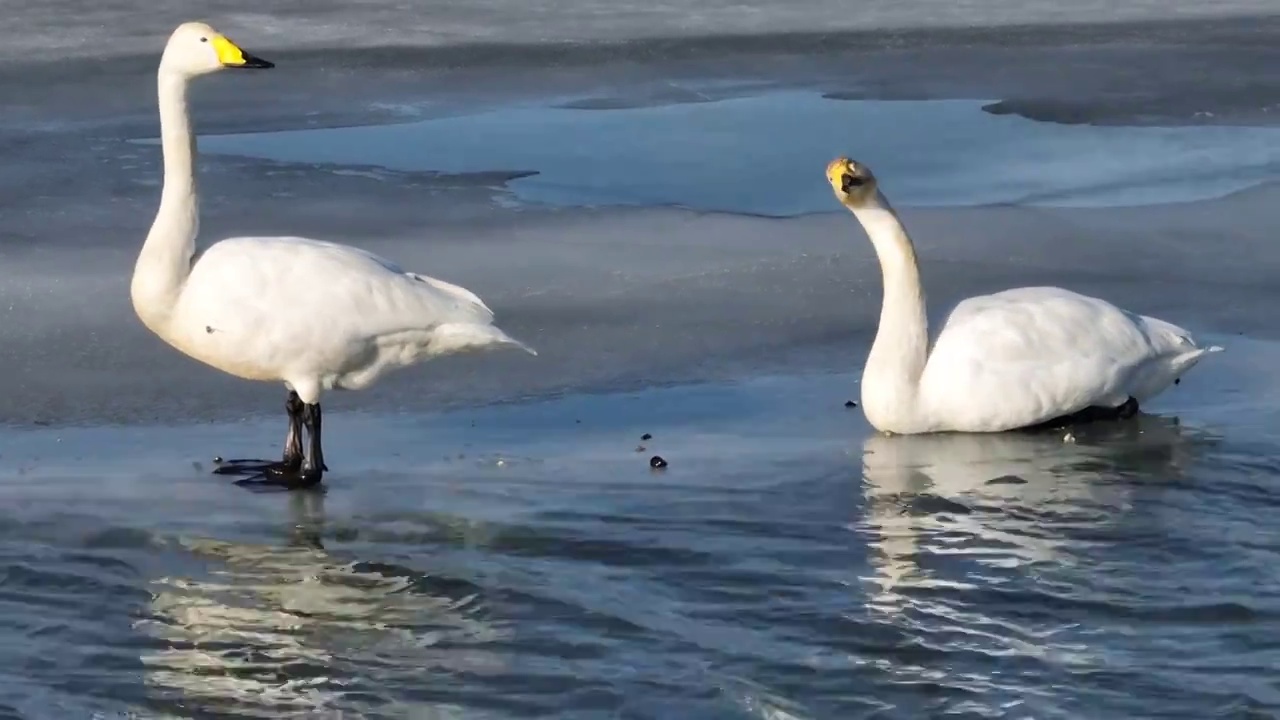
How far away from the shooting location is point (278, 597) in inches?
197

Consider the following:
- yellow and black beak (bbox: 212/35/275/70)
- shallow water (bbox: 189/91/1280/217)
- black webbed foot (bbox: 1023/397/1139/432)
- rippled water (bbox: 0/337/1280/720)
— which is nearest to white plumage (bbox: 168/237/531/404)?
rippled water (bbox: 0/337/1280/720)

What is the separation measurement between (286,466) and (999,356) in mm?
2269

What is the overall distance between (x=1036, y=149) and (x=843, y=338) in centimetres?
381

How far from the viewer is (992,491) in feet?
19.1

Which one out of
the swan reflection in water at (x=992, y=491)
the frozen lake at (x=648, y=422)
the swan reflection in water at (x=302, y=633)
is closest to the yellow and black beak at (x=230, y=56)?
the frozen lake at (x=648, y=422)

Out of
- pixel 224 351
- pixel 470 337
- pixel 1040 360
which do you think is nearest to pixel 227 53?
pixel 224 351

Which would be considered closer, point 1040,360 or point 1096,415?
point 1040,360

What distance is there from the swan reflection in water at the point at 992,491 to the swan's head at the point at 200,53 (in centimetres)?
236

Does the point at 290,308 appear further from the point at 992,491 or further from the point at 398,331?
the point at 992,491

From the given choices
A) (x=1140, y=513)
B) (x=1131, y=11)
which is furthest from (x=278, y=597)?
(x=1131, y=11)

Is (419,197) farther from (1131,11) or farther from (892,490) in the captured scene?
(1131,11)

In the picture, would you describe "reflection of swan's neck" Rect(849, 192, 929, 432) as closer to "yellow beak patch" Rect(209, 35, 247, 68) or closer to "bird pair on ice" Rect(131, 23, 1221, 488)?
"bird pair on ice" Rect(131, 23, 1221, 488)

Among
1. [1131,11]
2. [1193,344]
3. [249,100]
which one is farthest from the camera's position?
[1131,11]

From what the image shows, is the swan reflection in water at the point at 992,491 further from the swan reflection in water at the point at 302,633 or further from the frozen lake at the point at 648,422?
the swan reflection in water at the point at 302,633
